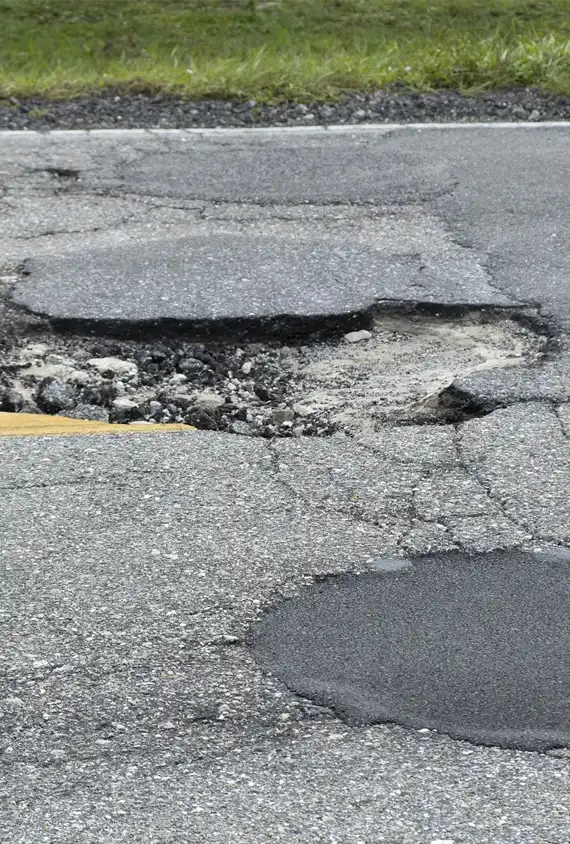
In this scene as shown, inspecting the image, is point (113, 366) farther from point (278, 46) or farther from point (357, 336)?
point (278, 46)

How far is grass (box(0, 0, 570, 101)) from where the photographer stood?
9.44 meters

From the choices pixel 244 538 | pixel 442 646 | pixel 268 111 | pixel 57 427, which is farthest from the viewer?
pixel 268 111

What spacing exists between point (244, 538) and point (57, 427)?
125 cm

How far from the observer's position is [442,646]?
344 centimetres

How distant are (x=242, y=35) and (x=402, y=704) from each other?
916 centimetres

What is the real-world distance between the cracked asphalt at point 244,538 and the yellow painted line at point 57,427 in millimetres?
115

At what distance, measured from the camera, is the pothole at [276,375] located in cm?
507

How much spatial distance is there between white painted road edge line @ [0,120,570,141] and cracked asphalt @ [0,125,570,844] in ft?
4.02

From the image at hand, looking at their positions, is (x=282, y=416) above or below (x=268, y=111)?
below

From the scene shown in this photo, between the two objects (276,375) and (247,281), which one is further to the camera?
(247,281)

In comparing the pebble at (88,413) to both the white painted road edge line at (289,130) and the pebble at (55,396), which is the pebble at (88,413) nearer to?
the pebble at (55,396)

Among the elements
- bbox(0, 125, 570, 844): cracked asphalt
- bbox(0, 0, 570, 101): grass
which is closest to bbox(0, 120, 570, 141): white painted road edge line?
bbox(0, 0, 570, 101): grass

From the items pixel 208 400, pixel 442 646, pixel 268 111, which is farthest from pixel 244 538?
pixel 268 111

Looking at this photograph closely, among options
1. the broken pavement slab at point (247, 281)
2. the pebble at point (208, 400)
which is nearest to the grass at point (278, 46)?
the broken pavement slab at point (247, 281)
